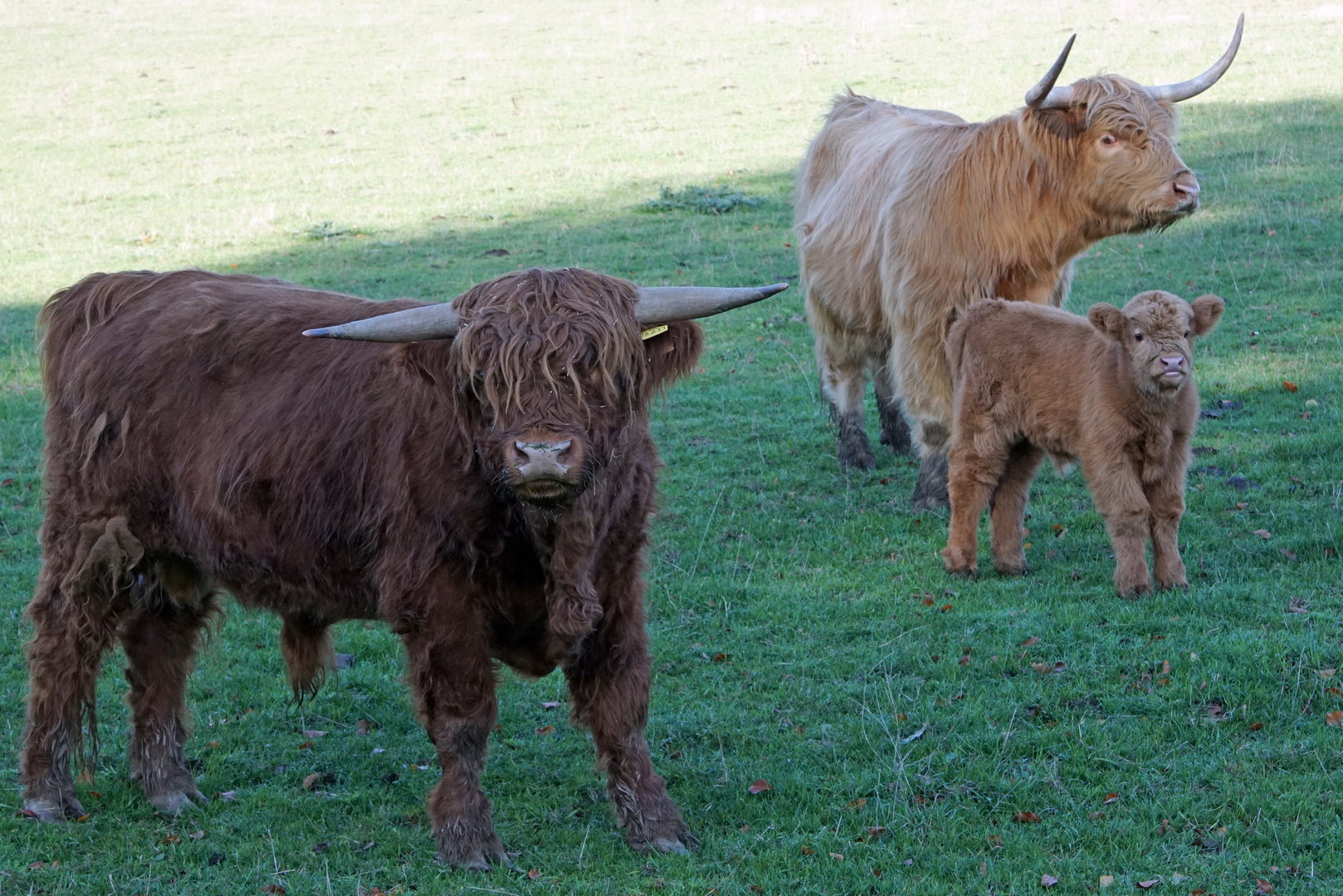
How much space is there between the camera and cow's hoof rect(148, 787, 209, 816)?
499 centimetres

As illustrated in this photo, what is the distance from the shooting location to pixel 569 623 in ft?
13.6

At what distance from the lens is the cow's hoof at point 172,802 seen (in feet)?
16.4

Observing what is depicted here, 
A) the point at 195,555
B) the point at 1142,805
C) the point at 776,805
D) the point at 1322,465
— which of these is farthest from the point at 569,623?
the point at 1322,465

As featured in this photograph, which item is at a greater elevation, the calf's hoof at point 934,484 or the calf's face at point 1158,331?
the calf's face at point 1158,331

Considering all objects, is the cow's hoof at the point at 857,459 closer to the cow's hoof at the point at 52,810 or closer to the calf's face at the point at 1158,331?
the calf's face at the point at 1158,331

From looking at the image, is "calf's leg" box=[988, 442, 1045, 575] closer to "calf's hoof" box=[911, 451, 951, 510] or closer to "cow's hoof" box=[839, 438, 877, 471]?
"calf's hoof" box=[911, 451, 951, 510]

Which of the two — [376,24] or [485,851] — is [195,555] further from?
[376,24]

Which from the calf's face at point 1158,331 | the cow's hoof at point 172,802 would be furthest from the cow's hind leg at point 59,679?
the calf's face at point 1158,331

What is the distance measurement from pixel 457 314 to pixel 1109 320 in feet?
10.9

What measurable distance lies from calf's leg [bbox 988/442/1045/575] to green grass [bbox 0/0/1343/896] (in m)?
0.19

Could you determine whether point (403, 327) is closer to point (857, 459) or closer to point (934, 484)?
point (934, 484)

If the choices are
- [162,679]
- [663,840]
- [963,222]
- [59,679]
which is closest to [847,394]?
[963,222]

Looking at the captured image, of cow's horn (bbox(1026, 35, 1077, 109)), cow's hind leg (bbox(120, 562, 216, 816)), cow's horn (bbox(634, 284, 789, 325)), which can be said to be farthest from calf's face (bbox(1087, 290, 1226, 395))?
cow's hind leg (bbox(120, 562, 216, 816))

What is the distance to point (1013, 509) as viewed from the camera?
22.2 feet
